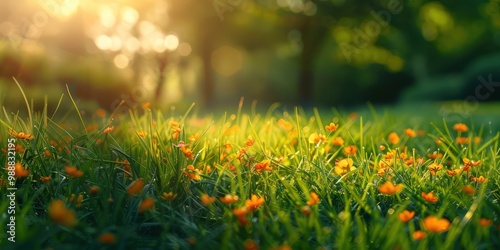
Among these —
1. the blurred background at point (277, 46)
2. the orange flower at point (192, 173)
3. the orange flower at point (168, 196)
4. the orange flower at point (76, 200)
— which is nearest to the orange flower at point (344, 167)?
the orange flower at point (192, 173)

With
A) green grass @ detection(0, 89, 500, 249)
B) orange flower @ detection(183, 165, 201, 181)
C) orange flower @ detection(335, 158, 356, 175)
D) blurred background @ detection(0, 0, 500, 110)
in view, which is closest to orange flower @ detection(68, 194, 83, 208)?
green grass @ detection(0, 89, 500, 249)

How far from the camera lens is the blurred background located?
887cm

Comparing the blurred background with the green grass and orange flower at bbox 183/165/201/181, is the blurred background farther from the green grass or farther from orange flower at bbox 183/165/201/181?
orange flower at bbox 183/165/201/181

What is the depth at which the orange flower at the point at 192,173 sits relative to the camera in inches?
83.5

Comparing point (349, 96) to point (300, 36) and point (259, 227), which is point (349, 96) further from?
point (259, 227)

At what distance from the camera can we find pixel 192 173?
7.19ft

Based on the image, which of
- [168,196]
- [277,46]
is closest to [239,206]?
[168,196]

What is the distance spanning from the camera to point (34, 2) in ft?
33.1

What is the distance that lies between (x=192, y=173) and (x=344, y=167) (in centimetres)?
66

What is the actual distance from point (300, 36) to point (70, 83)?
942 cm

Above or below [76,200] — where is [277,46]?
below

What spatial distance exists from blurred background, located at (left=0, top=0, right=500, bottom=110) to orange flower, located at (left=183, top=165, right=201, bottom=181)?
562 centimetres

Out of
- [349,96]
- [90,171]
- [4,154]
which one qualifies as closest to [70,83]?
[4,154]

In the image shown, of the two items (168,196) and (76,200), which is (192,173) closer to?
(168,196)
